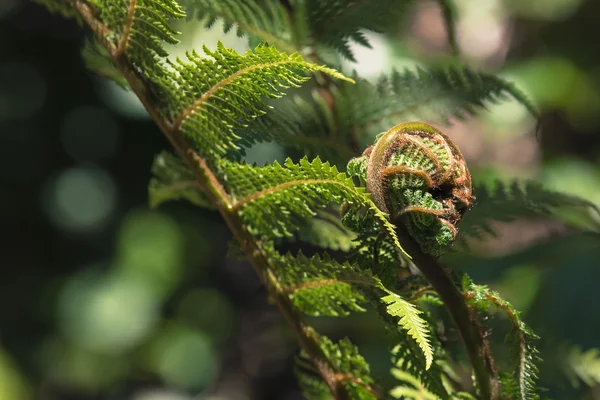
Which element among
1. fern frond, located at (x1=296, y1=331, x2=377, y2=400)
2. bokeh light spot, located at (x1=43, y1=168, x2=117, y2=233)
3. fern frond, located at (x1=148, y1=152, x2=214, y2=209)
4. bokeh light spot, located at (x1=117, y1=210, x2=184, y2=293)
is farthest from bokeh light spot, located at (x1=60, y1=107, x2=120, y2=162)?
fern frond, located at (x1=296, y1=331, x2=377, y2=400)

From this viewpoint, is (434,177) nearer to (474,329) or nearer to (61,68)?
(474,329)

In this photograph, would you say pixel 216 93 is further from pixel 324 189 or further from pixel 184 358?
pixel 184 358

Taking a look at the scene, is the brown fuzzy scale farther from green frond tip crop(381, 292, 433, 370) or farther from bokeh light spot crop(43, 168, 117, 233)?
bokeh light spot crop(43, 168, 117, 233)

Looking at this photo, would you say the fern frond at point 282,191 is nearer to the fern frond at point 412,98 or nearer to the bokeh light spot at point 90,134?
the fern frond at point 412,98

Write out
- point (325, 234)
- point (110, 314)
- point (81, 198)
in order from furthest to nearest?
point (81, 198) < point (110, 314) < point (325, 234)

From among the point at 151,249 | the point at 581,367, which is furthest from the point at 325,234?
the point at 151,249
